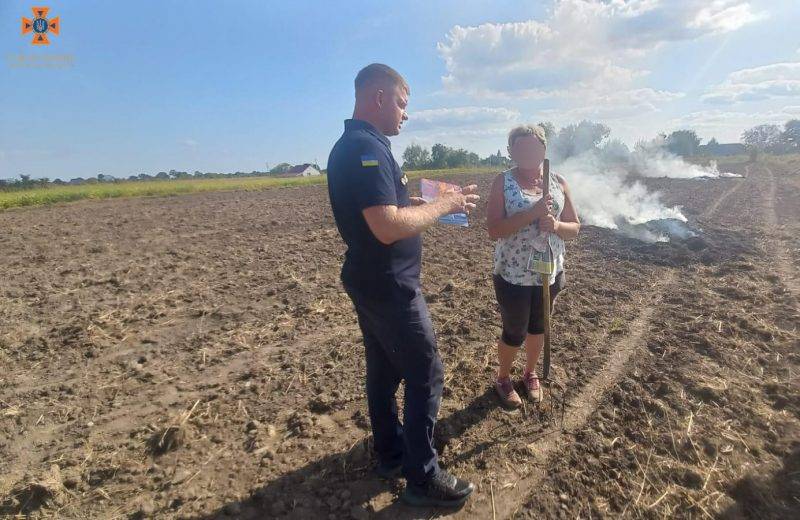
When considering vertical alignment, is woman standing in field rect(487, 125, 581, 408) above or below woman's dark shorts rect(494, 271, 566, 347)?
above

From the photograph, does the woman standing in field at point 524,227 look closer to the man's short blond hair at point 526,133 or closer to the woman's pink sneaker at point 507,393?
the man's short blond hair at point 526,133

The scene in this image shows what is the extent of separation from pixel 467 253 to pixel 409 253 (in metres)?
6.82

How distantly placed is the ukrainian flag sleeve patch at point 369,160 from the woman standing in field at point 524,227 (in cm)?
132

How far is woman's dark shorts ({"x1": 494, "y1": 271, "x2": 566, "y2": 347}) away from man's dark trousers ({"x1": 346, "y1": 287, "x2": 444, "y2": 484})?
1000mm

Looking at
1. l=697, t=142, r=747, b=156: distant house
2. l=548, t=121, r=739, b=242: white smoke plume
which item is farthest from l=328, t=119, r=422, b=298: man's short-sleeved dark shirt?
l=697, t=142, r=747, b=156: distant house

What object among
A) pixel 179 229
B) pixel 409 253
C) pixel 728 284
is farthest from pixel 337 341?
pixel 179 229

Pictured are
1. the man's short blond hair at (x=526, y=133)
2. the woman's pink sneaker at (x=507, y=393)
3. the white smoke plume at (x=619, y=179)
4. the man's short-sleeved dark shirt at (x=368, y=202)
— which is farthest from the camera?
the white smoke plume at (x=619, y=179)

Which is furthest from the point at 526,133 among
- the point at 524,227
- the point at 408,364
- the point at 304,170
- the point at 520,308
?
the point at 304,170

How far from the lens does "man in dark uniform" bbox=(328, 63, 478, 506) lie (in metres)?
2.01

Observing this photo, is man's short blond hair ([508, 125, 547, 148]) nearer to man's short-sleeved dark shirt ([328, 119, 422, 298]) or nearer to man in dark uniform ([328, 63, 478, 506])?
man in dark uniform ([328, 63, 478, 506])

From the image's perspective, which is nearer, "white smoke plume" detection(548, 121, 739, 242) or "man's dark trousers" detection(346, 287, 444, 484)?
"man's dark trousers" detection(346, 287, 444, 484)

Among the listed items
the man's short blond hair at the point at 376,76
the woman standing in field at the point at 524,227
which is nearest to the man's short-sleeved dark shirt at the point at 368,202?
the man's short blond hair at the point at 376,76

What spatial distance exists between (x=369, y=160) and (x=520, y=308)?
70.1 inches

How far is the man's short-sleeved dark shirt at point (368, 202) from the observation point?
1.99 metres
